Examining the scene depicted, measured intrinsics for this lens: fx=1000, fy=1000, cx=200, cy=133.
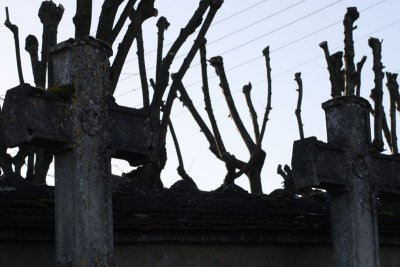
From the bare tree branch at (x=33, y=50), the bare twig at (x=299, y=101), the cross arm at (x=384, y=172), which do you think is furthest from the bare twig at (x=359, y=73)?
the cross arm at (x=384, y=172)

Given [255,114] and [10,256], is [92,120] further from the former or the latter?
[255,114]

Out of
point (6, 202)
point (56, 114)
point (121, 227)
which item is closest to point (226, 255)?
point (121, 227)

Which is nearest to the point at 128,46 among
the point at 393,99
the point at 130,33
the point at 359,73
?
the point at 130,33

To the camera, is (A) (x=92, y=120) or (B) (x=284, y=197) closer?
(A) (x=92, y=120)

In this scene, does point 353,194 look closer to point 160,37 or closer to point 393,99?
point 160,37

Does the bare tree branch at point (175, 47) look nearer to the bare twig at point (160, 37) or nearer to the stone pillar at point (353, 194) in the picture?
the bare twig at point (160, 37)

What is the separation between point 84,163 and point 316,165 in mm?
2205

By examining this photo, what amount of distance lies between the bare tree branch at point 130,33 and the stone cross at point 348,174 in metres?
5.05

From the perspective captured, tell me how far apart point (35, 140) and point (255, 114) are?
1253cm

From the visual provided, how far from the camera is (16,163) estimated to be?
1418 cm

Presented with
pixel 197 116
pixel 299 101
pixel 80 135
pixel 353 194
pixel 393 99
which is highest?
pixel 393 99

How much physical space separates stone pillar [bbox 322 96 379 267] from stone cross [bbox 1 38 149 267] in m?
2.06

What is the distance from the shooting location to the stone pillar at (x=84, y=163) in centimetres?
724

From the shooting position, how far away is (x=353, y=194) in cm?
893
